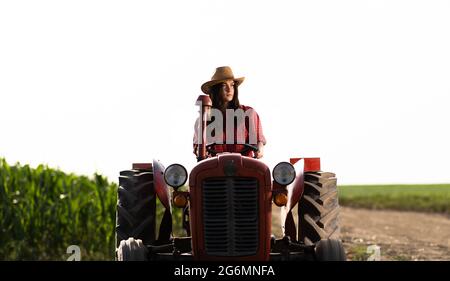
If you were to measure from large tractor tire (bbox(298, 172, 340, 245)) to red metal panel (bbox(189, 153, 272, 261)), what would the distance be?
0.88 m

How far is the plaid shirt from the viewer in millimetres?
9383

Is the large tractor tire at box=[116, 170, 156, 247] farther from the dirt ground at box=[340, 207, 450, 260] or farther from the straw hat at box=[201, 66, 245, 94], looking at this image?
Result: the dirt ground at box=[340, 207, 450, 260]

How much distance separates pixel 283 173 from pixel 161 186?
146 cm

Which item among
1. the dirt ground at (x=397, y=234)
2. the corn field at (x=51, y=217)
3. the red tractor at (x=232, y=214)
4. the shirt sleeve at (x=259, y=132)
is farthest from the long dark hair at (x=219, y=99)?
the corn field at (x=51, y=217)

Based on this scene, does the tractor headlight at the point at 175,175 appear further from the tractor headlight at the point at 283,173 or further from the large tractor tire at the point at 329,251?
the large tractor tire at the point at 329,251

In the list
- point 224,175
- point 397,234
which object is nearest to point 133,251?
point 224,175

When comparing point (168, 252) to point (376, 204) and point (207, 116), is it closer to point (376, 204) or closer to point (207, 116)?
point (207, 116)

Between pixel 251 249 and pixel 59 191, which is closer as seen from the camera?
pixel 251 249

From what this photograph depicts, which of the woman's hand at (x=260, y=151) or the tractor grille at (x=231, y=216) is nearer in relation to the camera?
the tractor grille at (x=231, y=216)

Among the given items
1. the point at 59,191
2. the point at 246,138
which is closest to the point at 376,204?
the point at 59,191

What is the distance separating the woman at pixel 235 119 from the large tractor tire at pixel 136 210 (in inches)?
27.0

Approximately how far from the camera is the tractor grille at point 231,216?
322 inches
